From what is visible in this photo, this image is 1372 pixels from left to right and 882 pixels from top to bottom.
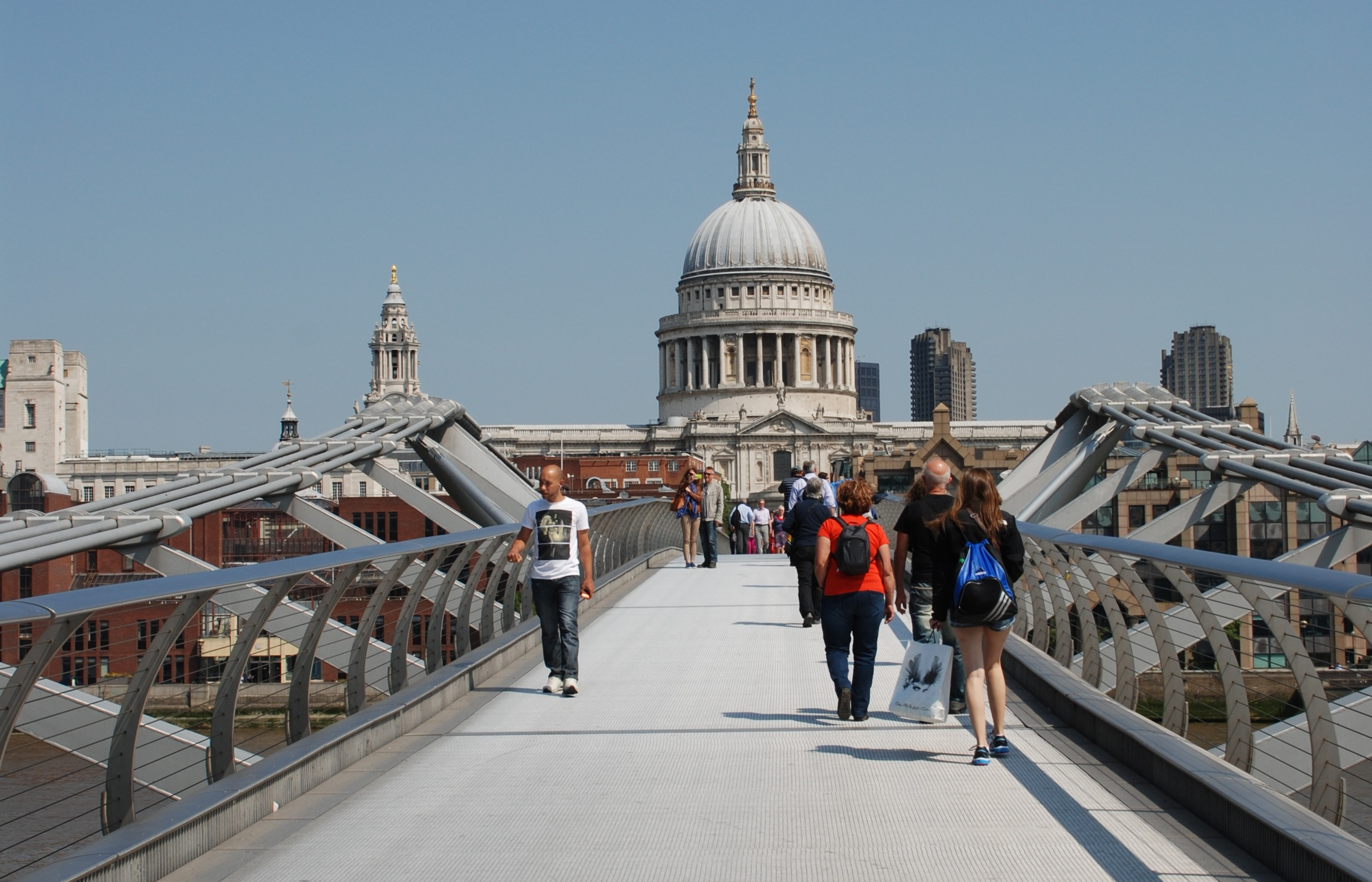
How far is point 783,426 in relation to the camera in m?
144

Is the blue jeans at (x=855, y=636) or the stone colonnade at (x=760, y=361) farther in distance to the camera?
the stone colonnade at (x=760, y=361)

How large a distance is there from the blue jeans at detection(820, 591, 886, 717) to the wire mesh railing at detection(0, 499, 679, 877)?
234 cm

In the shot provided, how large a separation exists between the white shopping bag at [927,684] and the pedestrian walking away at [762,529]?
3123 cm

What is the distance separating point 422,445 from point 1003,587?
1573 cm

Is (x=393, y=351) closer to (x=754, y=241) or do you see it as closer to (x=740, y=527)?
(x=754, y=241)

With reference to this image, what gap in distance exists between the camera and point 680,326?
15500 centimetres

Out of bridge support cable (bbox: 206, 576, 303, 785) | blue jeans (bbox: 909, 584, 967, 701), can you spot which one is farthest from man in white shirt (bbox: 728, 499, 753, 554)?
bridge support cable (bbox: 206, 576, 303, 785)

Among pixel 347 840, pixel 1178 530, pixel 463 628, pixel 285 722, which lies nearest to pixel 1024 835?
pixel 347 840

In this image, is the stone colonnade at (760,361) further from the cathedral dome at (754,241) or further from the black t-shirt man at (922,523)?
the black t-shirt man at (922,523)

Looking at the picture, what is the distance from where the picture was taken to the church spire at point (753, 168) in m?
165

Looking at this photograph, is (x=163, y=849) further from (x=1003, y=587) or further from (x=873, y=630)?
(x=873, y=630)

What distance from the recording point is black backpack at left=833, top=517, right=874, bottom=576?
10375 mm

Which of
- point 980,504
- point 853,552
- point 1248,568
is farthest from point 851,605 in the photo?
point 1248,568

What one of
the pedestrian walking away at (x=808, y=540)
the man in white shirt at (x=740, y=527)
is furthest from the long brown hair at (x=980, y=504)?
the man in white shirt at (x=740, y=527)
